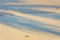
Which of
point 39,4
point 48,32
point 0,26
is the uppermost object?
point 39,4

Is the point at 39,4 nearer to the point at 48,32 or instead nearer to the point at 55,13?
the point at 55,13

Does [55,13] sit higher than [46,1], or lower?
lower

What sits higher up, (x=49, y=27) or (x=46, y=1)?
(x=46, y=1)

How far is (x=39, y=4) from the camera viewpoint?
3.10 m

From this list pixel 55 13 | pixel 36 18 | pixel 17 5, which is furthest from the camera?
pixel 17 5

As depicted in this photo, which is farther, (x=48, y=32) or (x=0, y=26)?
(x=0, y=26)

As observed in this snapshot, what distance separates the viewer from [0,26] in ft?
7.90

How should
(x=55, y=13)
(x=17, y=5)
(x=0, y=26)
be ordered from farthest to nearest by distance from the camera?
(x=17, y=5) → (x=55, y=13) → (x=0, y=26)

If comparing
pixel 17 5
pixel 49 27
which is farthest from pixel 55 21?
pixel 17 5

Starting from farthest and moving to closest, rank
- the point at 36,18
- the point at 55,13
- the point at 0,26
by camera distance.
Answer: the point at 55,13
the point at 36,18
the point at 0,26

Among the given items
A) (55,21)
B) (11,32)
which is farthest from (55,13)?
(11,32)

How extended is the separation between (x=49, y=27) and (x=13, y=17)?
2.38 ft

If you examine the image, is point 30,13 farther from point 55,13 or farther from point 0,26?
point 0,26

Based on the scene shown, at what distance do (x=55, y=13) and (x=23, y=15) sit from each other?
2.11 ft
